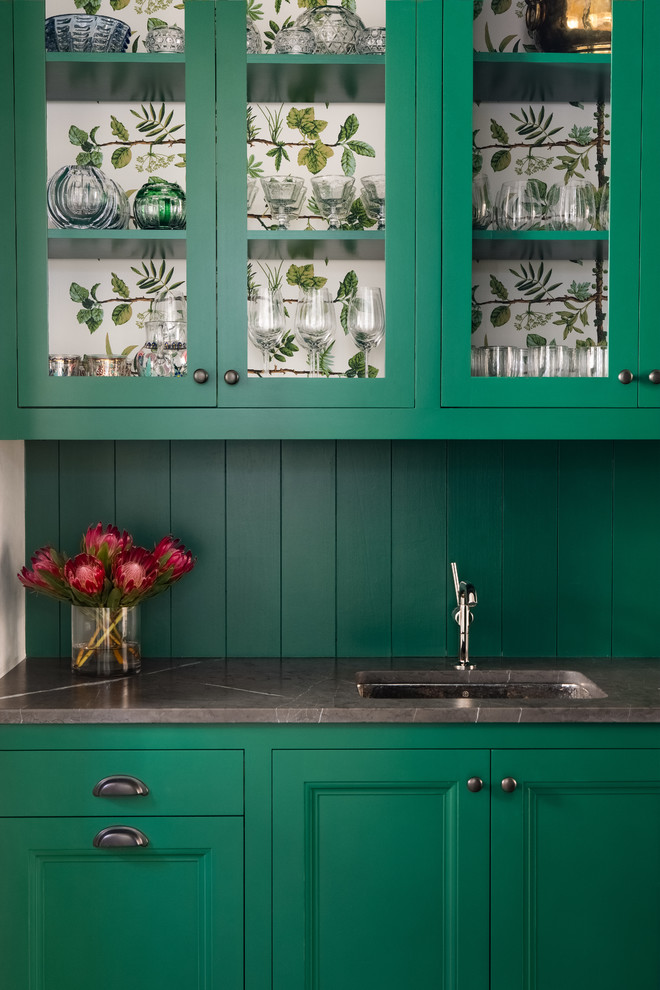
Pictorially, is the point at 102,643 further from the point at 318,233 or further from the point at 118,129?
the point at 118,129

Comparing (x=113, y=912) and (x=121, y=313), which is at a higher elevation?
(x=121, y=313)

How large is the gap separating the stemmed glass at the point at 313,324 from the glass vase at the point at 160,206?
0.98 feet

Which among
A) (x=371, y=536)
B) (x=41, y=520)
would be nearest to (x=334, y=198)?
(x=371, y=536)

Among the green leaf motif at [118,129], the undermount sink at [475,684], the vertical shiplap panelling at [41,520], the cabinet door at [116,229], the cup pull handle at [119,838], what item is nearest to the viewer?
the cup pull handle at [119,838]

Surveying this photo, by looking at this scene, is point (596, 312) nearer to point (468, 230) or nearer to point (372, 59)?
point (468, 230)

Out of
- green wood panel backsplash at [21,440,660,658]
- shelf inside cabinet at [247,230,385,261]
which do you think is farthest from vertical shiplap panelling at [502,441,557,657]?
shelf inside cabinet at [247,230,385,261]

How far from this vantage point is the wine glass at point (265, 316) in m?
1.88

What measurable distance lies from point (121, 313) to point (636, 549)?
133 centimetres

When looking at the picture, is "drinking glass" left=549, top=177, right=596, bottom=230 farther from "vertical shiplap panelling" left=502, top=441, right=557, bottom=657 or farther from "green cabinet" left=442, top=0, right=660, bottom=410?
"vertical shiplap panelling" left=502, top=441, right=557, bottom=657

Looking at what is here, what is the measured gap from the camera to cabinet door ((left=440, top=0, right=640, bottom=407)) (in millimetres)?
1870

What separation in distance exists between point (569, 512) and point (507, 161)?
83 cm

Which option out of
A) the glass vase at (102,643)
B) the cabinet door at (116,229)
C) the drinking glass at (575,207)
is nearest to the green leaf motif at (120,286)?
the cabinet door at (116,229)

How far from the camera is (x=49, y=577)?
1.93 meters

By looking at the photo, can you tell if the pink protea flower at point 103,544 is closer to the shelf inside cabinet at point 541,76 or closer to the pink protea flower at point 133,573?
the pink protea flower at point 133,573
